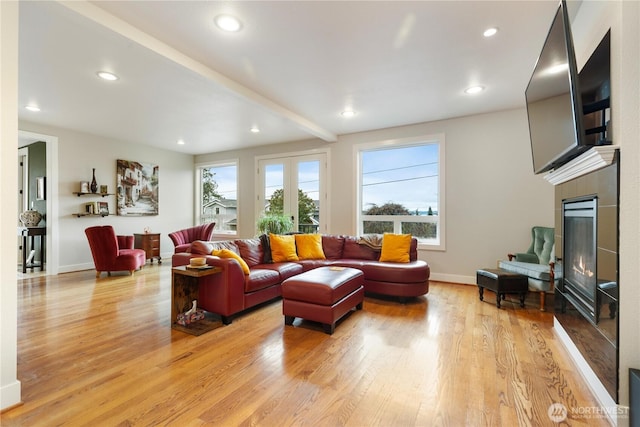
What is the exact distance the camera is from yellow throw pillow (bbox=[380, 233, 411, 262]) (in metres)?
4.16

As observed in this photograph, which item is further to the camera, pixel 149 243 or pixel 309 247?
pixel 149 243

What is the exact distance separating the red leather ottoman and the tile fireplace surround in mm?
1807

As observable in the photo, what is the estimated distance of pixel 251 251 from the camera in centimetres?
416

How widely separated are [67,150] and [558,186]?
286 inches

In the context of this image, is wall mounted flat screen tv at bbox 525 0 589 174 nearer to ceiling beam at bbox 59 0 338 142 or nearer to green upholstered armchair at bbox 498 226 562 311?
green upholstered armchair at bbox 498 226 562 311

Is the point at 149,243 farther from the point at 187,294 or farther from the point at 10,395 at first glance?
the point at 10,395

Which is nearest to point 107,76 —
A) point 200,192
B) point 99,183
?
point 99,183

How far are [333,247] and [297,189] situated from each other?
1.99 meters

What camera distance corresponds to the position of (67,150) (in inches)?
214

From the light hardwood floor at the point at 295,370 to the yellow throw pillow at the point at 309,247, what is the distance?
1.26m

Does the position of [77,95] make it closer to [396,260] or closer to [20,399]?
[20,399]

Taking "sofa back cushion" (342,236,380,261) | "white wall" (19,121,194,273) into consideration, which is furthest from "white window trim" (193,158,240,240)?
"sofa back cushion" (342,236,380,261)

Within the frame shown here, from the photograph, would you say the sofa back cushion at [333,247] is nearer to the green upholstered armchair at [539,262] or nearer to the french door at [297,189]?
the french door at [297,189]

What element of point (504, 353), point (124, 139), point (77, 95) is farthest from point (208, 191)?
point (504, 353)
